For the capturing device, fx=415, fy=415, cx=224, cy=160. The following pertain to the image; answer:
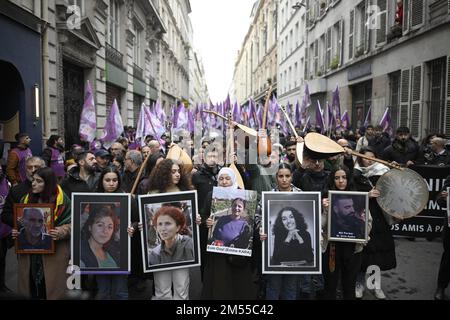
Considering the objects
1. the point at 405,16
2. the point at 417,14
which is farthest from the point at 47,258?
the point at 405,16

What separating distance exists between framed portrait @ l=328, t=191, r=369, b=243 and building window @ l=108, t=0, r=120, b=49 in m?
15.7

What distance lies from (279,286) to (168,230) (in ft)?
3.92

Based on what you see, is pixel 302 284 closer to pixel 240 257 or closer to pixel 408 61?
pixel 240 257

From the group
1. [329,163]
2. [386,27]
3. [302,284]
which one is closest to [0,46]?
[329,163]

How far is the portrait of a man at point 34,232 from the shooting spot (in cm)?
385

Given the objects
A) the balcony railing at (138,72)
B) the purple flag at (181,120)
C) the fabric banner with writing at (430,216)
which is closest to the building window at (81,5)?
the purple flag at (181,120)

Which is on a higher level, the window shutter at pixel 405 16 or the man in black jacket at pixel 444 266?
the window shutter at pixel 405 16

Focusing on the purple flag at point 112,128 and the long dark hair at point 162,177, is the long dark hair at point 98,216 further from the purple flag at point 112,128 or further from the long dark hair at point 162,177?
the purple flag at point 112,128

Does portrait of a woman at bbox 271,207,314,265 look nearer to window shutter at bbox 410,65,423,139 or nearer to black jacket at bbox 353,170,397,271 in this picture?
black jacket at bbox 353,170,397,271

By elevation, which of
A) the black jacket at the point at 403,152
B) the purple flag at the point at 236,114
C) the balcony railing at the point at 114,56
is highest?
the balcony railing at the point at 114,56

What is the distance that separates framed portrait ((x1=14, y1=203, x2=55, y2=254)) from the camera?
385 cm

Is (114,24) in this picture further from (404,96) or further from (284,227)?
(284,227)

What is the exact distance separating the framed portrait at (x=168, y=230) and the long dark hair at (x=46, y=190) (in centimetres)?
88

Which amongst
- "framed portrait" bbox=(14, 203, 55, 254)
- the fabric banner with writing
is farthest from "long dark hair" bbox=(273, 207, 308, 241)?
the fabric banner with writing
